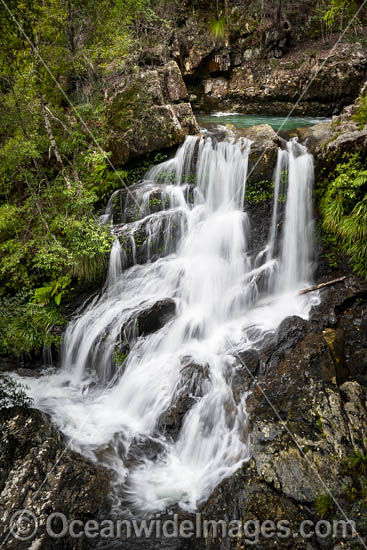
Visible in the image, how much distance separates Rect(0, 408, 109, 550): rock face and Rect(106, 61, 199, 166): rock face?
25.8ft

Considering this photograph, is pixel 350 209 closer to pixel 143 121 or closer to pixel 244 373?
pixel 244 373

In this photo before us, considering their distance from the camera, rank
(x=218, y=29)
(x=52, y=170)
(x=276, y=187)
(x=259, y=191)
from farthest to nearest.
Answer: (x=218, y=29)
(x=52, y=170)
(x=259, y=191)
(x=276, y=187)

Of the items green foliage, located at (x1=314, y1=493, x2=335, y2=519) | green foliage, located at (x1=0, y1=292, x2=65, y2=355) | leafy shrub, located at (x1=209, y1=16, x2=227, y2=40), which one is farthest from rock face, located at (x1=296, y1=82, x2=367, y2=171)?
leafy shrub, located at (x1=209, y1=16, x2=227, y2=40)

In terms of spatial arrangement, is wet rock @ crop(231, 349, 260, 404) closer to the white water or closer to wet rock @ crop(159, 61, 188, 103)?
the white water

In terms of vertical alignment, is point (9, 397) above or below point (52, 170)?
below

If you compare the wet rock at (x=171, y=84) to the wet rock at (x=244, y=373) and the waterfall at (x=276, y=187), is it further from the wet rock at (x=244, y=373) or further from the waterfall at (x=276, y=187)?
the wet rock at (x=244, y=373)

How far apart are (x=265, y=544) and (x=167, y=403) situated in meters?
2.65

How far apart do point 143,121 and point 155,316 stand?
242 inches

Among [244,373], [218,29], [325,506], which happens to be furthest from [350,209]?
[218,29]

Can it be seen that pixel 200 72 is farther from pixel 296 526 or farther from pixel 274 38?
pixel 296 526

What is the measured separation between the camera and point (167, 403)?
5996 mm

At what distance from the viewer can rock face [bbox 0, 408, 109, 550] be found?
13.8 ft

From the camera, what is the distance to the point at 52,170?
10.9 meters

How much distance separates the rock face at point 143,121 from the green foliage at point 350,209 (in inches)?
192
